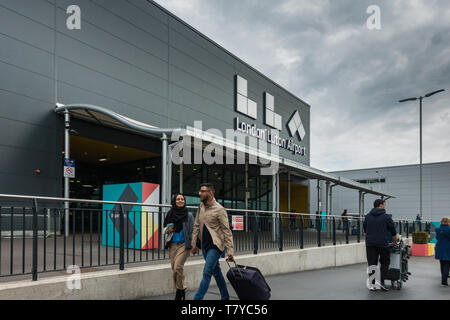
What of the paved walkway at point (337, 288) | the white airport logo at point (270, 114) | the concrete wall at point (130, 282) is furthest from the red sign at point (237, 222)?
the white airport logo at point (270, 114)

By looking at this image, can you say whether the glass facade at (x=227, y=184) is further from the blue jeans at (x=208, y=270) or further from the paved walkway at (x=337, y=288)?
the blue jeans at (x=208, y=270)

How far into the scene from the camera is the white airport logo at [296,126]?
1198 inches

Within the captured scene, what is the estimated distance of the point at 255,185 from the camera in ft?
92.1

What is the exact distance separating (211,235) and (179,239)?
587mm

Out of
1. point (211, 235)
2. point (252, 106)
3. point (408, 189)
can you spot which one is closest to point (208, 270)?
point (211, 235)

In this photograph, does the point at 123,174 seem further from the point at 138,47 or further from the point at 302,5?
the point at 302,5

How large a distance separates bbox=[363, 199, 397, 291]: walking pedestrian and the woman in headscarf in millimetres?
3616

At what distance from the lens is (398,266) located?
25.3 ft

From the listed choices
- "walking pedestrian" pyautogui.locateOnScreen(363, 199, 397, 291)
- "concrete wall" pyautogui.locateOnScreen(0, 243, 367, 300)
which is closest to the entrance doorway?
"concrete wall" pyautogui.locateOnScreen(0, 243, 367, 300)

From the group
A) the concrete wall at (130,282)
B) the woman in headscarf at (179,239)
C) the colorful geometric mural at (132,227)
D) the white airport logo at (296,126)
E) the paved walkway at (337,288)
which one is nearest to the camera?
the concrete wall at (130,282)

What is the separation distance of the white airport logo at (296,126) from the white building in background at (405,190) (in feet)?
33.2

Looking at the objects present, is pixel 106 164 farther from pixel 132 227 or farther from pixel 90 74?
pixel 132 227

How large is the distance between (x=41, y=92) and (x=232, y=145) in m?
6.62
